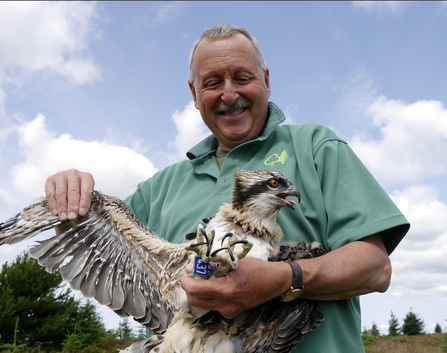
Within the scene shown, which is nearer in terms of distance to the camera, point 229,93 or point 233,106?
point 229,93

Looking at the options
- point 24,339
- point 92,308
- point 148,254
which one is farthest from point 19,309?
point 148,254

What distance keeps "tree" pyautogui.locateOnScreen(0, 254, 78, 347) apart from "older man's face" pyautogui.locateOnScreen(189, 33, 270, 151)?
1381 centimetres

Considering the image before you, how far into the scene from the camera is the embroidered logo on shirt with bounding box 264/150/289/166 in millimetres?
3525

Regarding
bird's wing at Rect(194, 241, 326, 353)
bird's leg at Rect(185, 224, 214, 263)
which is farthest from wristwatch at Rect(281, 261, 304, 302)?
bird's leg at Rect(185, 224, 214, 263)

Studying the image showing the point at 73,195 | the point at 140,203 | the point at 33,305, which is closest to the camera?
the point at 73,195

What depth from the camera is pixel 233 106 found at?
3.96 meters

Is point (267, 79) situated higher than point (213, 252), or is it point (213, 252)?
point (267, 79)

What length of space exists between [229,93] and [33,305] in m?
15.7

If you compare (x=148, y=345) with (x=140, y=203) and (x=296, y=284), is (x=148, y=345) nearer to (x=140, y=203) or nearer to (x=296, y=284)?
(x=296, y=284)

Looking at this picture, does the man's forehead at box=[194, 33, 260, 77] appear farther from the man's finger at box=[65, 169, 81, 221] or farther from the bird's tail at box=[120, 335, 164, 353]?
the bird's tail at box=[120, 335, 164, 353]

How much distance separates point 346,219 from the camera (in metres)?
3.04

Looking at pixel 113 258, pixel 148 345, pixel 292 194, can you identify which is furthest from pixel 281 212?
pixel 113 258

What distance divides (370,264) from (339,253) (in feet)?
0.86

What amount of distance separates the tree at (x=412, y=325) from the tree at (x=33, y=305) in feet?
61.8
